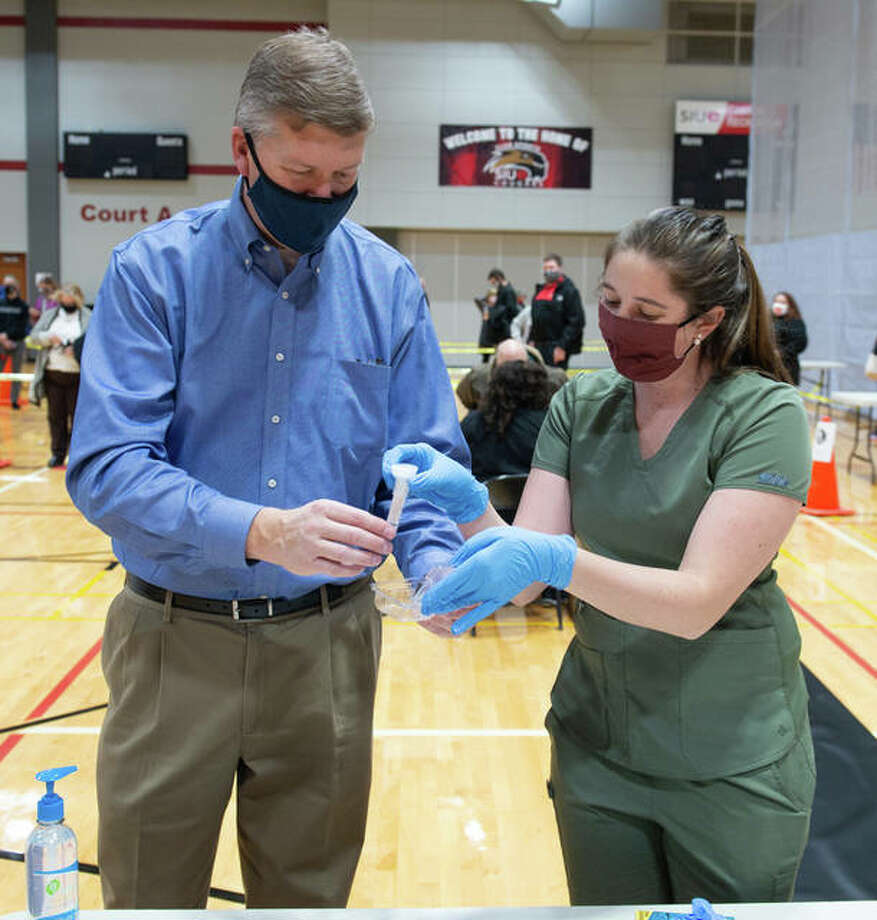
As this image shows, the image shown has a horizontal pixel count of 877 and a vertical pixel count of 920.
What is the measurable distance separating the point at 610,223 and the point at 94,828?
58.9 ft

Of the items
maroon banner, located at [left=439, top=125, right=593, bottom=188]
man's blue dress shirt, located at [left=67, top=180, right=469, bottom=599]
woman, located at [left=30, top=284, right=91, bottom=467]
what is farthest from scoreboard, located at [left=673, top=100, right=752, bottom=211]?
man's blue dress shirt, located at [left=67, top=180, right=469, bottom=599]

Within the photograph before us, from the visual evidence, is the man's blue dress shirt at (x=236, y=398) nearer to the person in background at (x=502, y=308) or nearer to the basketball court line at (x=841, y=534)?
the basketball court line at (x=841, y=534)

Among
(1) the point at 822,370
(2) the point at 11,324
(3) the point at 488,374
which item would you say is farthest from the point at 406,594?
(2) the point at 11,324

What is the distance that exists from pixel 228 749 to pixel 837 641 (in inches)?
175

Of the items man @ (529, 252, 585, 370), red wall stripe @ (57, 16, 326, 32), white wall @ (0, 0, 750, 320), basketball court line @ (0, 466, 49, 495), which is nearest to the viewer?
basketball court line @ (0, 466, 49, 495)

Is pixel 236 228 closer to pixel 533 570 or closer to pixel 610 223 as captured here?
pixel 533 570

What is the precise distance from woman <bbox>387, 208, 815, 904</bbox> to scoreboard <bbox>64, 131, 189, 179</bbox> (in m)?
19.3

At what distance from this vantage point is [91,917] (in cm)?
151

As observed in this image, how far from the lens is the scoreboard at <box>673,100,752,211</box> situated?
64.5 feet

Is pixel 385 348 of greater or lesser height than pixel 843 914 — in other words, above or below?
above

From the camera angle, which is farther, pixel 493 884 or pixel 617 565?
pixel 493 884

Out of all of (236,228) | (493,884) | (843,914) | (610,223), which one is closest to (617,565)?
(843,914)

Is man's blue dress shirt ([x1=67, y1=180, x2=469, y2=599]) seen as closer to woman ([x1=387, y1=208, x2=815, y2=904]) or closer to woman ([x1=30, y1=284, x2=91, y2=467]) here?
woman ([x1=387, y1=208, x2=815, y2=904])

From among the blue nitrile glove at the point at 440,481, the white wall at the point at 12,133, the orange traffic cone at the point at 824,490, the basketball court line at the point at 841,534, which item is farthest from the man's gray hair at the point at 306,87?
the white wall at the point at 12,133
